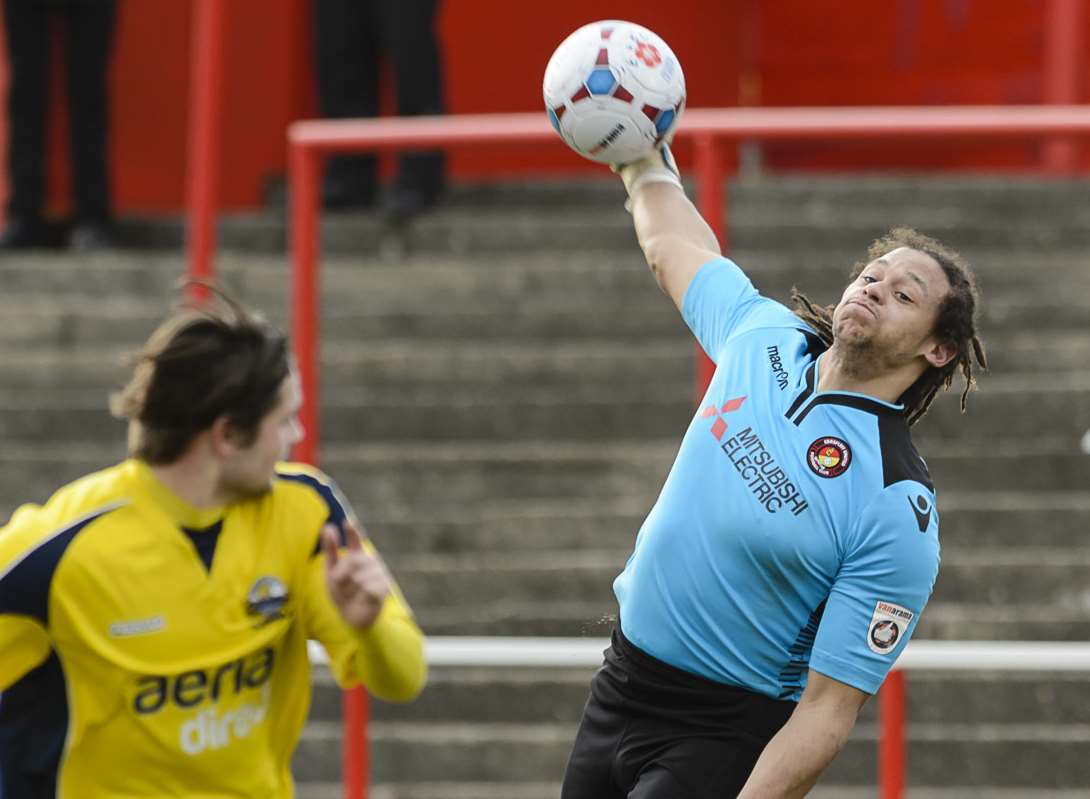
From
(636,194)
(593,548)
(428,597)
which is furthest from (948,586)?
(636,194)

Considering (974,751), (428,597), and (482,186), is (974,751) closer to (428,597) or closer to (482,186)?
(428,597)

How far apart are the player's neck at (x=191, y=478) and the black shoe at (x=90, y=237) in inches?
194

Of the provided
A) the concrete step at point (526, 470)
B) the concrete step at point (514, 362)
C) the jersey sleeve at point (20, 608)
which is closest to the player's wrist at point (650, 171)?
the jersey sleeve at point (20, 608)

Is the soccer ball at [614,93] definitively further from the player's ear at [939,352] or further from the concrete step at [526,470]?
the concrete step at [526,470]

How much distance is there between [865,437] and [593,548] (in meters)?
2.94

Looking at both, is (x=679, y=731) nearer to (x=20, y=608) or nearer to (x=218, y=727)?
(x=218, y=727)

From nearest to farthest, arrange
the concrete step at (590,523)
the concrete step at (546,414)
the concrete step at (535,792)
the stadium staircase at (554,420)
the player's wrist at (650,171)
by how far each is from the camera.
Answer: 1. the player's wrist at (650,171)
2. the concrete step at (535,792)
3. the stadium staircase at (554,420)
4. the concrete step at (590,523)
5. the concrete step at (546,414)

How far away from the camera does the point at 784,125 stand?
17.4ft

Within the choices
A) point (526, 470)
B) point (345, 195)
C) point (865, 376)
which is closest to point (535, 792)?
point (526, 470)

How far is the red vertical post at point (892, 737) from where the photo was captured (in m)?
4.93

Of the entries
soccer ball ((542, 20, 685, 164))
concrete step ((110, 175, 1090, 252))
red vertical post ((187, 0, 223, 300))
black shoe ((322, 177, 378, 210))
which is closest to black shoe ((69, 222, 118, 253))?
concrete step ((110, 175, 1090, 252))

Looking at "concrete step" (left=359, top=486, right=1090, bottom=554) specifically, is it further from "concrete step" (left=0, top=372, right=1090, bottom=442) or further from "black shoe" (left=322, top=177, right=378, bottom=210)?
"black shoe" (left=322, top=177, right=378, bottom=210)

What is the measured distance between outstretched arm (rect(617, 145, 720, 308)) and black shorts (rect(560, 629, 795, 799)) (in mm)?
793

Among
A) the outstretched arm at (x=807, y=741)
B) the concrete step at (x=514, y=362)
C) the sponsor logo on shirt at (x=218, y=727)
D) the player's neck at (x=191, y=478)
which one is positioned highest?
the player's neck at (x=191, y=478)
